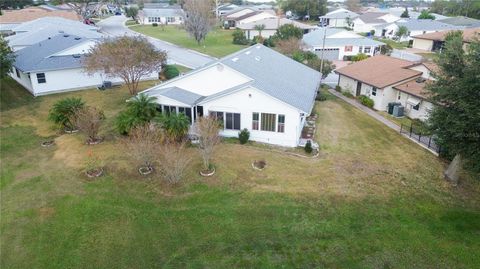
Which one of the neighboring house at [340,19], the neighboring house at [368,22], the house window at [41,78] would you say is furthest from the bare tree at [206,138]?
the neighboring house at [340,19]

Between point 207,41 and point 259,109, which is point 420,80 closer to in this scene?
point 259,109

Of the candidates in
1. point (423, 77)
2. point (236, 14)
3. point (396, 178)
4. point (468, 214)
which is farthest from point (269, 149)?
point (236, 14)

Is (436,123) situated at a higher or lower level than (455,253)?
higher

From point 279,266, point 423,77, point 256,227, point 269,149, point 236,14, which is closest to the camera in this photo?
point 279,266

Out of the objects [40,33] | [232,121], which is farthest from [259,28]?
[232,121]

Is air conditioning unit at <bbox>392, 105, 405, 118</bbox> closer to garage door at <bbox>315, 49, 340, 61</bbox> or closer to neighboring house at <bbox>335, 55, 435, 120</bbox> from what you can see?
neighboring house at <bbox>335, 55, 435, 120</bbox>

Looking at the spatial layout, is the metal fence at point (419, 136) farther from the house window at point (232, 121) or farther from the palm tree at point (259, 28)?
the palm tree at point (259, 28)

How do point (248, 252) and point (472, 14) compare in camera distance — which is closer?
point (248, 252)

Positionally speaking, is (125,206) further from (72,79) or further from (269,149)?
(72,79)

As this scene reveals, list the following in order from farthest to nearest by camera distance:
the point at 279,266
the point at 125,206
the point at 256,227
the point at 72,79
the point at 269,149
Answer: the point at 72,79
the point at 269,149
the point at 125,206
the point at 256,227
the point at 279,266
